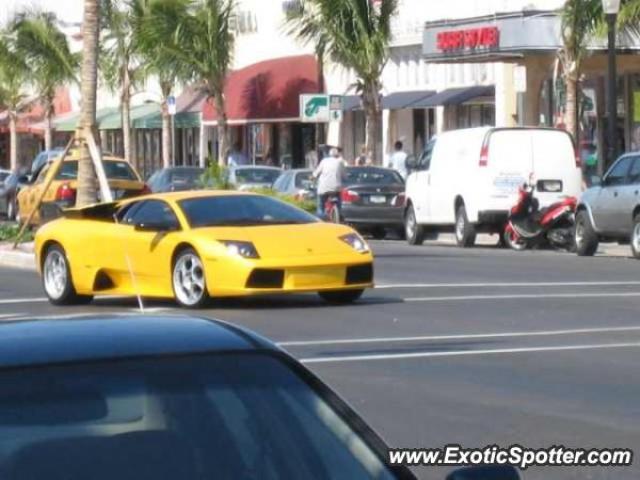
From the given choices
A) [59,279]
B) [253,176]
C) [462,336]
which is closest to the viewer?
[462,336]

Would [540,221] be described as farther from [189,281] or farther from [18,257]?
[189,281]

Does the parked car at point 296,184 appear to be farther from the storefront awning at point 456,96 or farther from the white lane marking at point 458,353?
the white lane marking at point 458,353

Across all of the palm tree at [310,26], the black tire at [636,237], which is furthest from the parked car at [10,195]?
the black tire at [636,237]

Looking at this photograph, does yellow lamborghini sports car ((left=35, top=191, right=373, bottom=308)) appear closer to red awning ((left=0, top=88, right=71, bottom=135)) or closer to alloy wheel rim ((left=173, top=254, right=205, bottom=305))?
alloy wheel rim ((left=173, top=254, right=205, bottom=305))

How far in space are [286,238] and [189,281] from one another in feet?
3.90

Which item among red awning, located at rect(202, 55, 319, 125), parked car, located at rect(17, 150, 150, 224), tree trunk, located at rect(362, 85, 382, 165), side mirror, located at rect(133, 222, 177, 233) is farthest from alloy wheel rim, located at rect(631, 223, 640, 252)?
red awning, located at rect(202, 55, 319, 125)

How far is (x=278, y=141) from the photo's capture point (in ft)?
200

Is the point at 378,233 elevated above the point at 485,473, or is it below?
below

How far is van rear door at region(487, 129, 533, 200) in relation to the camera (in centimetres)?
3116

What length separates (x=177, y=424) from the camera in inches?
193

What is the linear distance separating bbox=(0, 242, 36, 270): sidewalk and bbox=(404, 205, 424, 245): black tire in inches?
335

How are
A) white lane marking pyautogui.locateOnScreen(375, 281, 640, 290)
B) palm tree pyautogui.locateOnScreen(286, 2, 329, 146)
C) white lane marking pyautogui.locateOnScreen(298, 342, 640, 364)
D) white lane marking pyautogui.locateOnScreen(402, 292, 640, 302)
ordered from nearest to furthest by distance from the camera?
white lane marking pyautogui.locateOnScreen(298, 342, 640, 364) < white lane marking pyautogui.locateOnScreen(402, 292, 640, 302) < white lane marking pyautogui.locateOnScreen(375, 281, 640, 290) < palm tree pyautogui.locateOnScreen(286, 2, 329, 146)

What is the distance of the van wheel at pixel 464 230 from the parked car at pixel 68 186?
6.53m

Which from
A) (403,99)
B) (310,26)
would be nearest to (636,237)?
(310,26)
